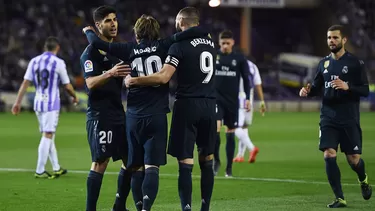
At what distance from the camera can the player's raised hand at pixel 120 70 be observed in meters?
8.79

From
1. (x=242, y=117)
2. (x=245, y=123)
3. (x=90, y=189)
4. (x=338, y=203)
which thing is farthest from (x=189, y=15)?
(x=245, y=123)

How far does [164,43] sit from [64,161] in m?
8.17

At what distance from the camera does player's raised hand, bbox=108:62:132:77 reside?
346 inches

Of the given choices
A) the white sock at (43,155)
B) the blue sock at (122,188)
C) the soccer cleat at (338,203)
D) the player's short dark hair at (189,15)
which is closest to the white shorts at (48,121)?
→ the white sock at (43,155)

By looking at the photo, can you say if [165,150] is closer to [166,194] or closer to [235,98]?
[166,194]

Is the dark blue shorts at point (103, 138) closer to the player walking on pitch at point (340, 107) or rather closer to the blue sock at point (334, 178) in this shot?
the player walking on pitch at point (340, 107)

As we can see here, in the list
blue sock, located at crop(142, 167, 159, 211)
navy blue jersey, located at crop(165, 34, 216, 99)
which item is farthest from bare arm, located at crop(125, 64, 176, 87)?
blue sock, located at crop(142, 167, 159, 211)

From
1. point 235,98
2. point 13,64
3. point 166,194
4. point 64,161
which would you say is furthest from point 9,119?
point 166,194

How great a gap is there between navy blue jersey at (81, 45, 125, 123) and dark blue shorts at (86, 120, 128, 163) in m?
0.07

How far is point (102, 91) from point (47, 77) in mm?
4999

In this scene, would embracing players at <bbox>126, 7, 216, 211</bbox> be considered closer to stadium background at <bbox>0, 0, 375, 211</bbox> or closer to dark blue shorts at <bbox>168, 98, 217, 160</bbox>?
dark blue shorts at <bbox>168, 98, 217, 160</bbox>

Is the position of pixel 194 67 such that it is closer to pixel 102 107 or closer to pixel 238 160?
pixel 102 107

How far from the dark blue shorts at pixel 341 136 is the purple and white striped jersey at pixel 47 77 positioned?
4919mm

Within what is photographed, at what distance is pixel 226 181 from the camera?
13.4 m
